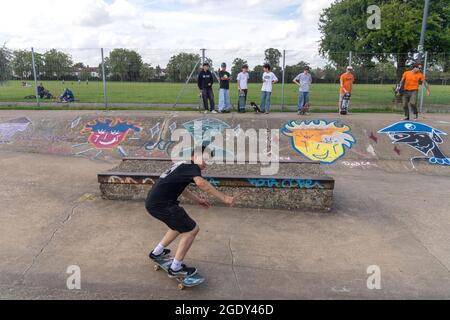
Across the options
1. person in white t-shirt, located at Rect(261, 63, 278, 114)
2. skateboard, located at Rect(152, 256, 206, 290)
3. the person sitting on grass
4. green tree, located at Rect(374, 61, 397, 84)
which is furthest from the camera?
the person sitting on grass

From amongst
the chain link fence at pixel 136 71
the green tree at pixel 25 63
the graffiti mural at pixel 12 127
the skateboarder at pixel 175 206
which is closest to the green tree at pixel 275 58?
the chain link fence at pixel 136 71

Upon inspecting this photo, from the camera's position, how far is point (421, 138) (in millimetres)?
10812

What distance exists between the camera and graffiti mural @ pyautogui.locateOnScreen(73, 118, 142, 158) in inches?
421

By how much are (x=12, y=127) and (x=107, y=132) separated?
3.43m

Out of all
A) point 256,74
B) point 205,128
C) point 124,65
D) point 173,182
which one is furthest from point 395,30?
point 173,182

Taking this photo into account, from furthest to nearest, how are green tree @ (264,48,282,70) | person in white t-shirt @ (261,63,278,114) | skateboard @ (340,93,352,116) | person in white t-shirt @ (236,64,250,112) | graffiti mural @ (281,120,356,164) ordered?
green tree @ (264,48,282,70) < skateboard @ (340,93,352,116) < person in white t-shirt @ (236,64,250,112) < person in white t-shirt @ (261,63,278,114) < graffiti mural @ (281,120,356,164)

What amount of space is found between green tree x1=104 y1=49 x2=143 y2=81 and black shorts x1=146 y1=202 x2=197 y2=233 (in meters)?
12.0

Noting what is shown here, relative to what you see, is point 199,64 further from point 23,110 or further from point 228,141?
point 23,110

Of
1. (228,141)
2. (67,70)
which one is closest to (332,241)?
(228,141)

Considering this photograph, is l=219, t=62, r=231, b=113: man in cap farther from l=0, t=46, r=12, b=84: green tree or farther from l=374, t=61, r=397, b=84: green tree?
l=0, t=46, r=12, b=84: green tree

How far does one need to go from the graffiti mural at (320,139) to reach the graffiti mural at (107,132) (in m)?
5.04

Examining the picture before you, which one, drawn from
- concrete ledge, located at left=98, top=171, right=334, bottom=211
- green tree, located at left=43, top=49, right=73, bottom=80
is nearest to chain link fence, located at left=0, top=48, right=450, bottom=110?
green tree, located at left=43, top=49, right=73, bottom=80

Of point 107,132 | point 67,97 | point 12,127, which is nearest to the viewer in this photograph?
point 107,132

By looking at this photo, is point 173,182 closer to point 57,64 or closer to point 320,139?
point 320,139
